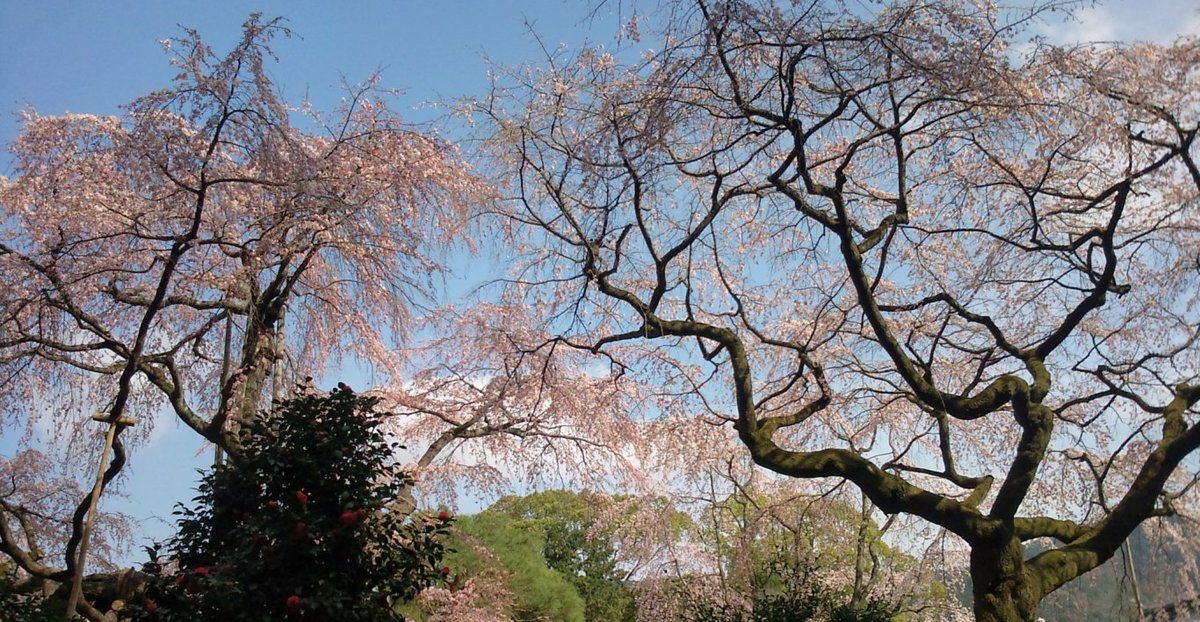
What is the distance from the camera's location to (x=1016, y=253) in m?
7.81

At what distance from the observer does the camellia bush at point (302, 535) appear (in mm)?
4461

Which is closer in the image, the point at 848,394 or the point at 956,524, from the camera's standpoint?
the point at 956,524

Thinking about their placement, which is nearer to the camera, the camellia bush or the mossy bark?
the camellia bush

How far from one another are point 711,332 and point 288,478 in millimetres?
3129

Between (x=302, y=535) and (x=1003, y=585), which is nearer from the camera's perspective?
(x=302, y=535)

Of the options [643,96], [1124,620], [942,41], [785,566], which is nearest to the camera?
[942,41]

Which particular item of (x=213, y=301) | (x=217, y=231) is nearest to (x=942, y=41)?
(x=217, y=231)

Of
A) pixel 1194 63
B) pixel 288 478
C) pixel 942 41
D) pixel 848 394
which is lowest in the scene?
pixel 288 478

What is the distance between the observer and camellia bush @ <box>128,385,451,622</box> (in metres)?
4.46

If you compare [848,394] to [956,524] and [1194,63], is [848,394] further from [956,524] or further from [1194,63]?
[1194,63]

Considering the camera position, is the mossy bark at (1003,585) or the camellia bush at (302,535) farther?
the mossy bark at (1003,585)

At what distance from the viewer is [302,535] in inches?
176

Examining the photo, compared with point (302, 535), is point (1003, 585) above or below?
above

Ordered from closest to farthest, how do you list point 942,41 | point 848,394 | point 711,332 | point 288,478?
1. point 288,478
2. point 942,41
3. point 711,332
4. point 848,394
